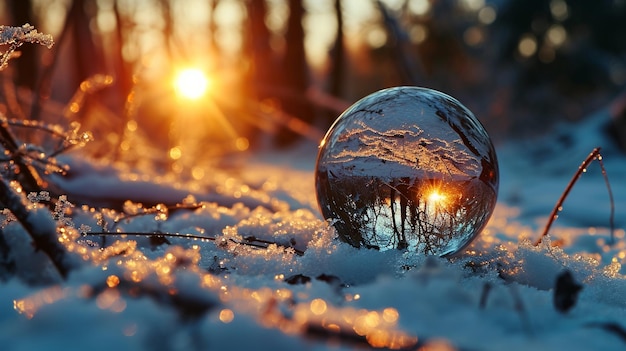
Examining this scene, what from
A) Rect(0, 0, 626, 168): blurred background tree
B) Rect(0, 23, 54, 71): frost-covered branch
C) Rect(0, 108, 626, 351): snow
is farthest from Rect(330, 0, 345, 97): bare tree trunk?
Rect(0, 23, 54, 71): frost-covered branch

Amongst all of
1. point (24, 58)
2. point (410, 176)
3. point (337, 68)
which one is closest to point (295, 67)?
point (337, 68)

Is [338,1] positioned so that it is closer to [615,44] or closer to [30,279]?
[615,44]

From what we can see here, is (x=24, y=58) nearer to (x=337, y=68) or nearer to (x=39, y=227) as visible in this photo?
(x=39, y=227)

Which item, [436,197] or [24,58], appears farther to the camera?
[24,58]

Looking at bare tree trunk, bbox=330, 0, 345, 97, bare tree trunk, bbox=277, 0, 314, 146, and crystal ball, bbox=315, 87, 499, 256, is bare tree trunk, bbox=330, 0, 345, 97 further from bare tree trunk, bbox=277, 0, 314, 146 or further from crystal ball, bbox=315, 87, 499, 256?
crystal ball, bbox=315, 87, 499, 256

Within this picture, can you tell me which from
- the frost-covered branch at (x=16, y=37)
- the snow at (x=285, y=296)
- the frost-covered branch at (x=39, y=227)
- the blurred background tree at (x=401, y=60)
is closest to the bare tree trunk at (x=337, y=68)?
the blurred background tree at (x=401, y=60)

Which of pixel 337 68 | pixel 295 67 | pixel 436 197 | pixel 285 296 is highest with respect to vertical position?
pixel 337 68
